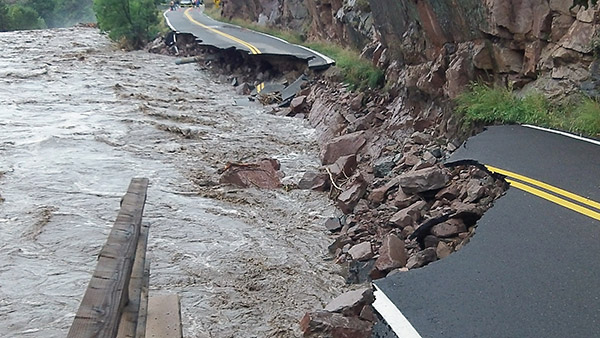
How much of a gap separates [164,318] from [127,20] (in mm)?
43038

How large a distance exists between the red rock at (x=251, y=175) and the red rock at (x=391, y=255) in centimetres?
548

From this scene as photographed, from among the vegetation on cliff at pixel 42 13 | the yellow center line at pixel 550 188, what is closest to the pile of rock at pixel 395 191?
the yellow center line at pixel 550 188

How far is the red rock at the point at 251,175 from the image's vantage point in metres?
13.6

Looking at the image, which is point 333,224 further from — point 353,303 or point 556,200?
point 556,200

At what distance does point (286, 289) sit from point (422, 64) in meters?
8.06

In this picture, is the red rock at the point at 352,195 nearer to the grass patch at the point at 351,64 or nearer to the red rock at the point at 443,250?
the red rock at the point at 443,250

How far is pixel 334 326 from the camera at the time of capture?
6.67 metres

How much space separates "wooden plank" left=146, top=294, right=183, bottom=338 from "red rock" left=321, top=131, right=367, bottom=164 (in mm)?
8515

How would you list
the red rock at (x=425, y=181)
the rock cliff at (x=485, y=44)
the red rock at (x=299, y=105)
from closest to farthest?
the red rock at (x=425, y=181) → the rock cliff at (x=485, y=44) → the red rock at (x=299, y=105)

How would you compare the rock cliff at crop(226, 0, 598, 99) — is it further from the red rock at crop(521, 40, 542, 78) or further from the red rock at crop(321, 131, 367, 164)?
the red rock at crop(321, 131, 367, 164)

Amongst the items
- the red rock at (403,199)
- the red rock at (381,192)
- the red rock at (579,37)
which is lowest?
the red rock at (381,192)

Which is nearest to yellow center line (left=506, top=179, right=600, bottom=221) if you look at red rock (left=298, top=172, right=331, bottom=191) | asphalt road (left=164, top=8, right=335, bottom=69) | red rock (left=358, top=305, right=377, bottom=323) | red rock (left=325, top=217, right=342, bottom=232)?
red rock (left=358, top=305, right=377, bottom=323)

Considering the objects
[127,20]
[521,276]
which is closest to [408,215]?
[521,276]

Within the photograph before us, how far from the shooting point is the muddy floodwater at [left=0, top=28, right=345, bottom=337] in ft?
27.7
